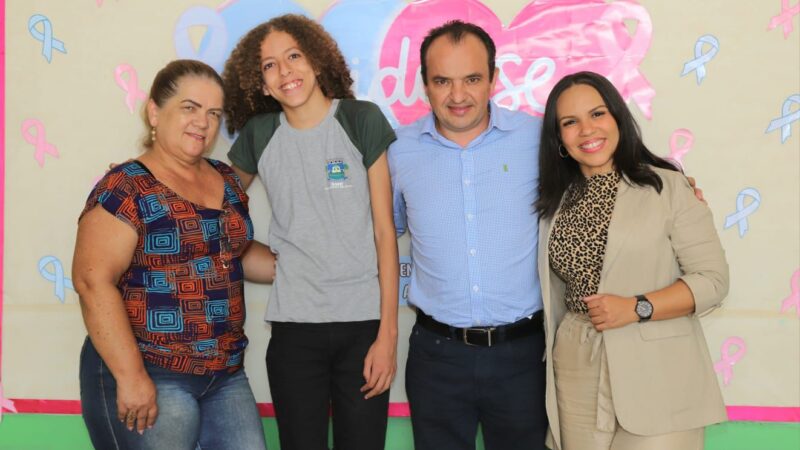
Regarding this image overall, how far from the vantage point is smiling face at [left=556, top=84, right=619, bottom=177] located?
192 cm

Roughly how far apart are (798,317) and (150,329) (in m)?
2.27

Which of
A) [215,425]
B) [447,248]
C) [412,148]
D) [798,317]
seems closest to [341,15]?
[412,148]

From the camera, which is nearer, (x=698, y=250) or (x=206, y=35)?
(x=698, y=250)

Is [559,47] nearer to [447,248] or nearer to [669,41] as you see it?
[669,41]

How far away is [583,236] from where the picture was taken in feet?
6.26

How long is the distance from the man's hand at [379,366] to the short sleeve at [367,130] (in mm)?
575

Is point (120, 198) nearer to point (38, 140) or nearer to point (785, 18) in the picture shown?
point (38, 140)

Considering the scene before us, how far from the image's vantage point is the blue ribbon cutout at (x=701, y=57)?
235 cm

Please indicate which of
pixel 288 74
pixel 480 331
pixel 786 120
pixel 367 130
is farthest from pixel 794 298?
pixel 288 74

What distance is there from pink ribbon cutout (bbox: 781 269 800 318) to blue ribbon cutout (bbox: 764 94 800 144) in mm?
507

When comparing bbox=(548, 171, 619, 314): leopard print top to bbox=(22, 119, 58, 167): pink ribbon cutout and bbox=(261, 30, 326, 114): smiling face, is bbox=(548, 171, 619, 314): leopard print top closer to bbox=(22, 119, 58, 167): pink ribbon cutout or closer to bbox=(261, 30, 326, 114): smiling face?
bbox=(261, 30, 326, 114): smiling face

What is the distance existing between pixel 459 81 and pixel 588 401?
1031 millimetres

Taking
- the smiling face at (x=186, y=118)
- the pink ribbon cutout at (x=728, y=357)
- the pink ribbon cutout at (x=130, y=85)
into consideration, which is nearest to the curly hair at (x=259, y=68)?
the smiling face at (x=186, y=118)

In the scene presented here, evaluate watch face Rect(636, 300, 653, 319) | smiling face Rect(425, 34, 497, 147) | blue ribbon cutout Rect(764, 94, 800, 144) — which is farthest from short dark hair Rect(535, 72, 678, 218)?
blue ribbon cutout Rect(764, 94, 800, 144)
